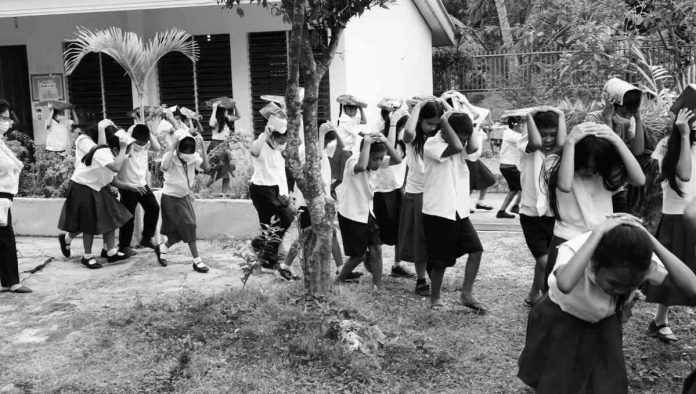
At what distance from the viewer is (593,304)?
2975mm

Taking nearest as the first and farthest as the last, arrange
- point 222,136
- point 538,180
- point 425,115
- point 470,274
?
point 538,180
point 470,274
point 425,115
point 222,136

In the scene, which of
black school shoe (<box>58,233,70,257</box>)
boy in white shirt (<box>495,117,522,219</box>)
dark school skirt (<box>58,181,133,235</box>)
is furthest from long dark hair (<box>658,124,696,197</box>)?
black school shoe (<box>58,233,70,257</box>)

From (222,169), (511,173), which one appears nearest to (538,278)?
(511,173)

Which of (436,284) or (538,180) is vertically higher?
(538,180)

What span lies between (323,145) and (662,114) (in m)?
3.77

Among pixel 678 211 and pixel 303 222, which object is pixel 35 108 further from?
pixel 678 211

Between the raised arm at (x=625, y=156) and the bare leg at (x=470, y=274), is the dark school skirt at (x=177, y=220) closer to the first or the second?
the bare leg at (x=470, y=274)

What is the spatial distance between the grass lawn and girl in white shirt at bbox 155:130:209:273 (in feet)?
3.83

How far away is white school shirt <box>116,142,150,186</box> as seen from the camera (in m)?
7.18

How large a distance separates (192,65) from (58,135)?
2.23 m

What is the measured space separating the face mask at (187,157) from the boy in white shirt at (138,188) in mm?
784

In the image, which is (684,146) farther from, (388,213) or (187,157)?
(187,157)

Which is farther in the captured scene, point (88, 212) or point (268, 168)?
point (88, 212)

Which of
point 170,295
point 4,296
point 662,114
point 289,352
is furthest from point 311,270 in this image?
point 662,114
